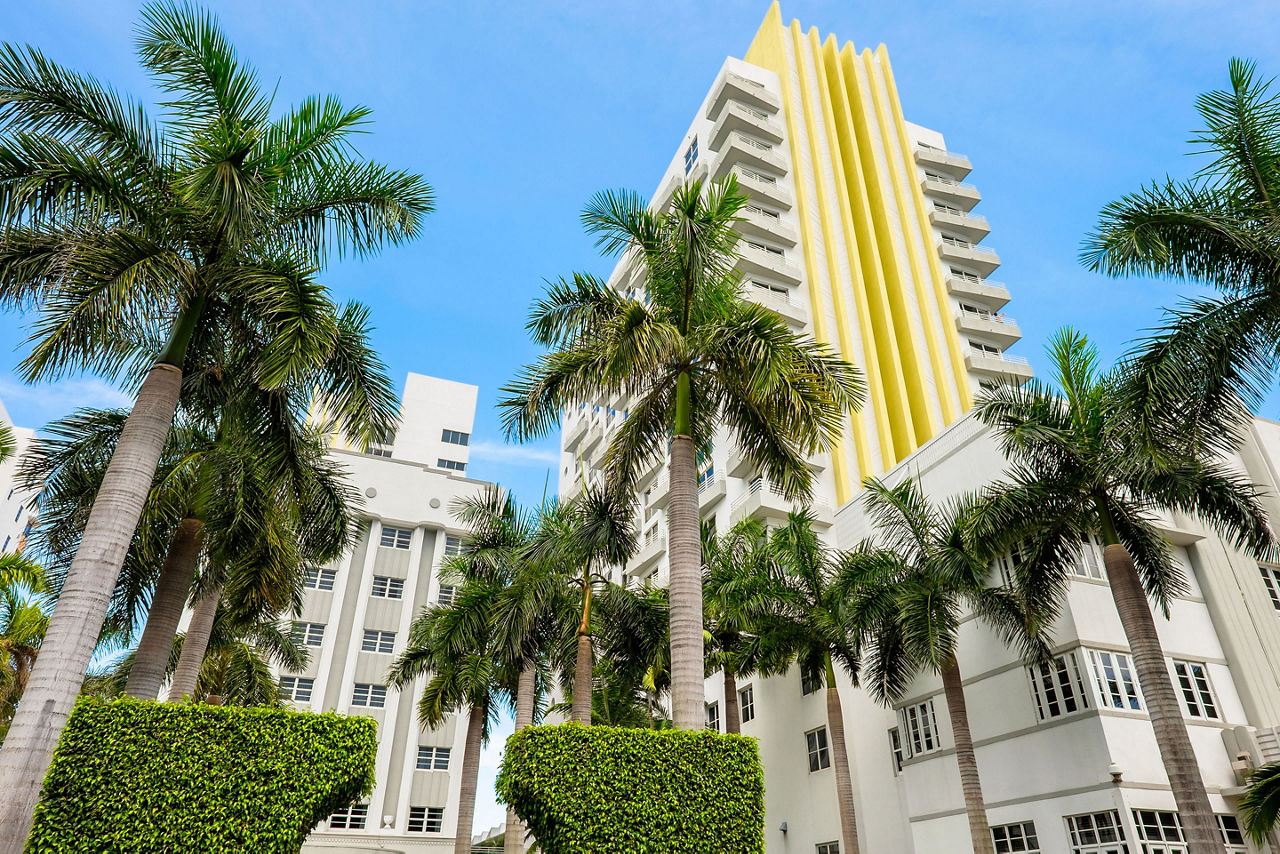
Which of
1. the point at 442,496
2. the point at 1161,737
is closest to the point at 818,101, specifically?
the point at 442,496

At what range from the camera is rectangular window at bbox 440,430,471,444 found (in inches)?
2586

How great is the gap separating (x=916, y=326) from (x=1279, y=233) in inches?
1477

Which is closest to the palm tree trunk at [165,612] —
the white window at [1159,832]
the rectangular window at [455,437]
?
the white window at [1159,832]

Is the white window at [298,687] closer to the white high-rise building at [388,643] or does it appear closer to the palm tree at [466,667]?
the white high-rise building at [388,643]

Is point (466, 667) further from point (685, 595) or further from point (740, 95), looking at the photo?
point (740, 95)

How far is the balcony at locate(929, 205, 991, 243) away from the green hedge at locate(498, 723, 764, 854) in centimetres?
5116

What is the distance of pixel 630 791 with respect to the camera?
12.1m

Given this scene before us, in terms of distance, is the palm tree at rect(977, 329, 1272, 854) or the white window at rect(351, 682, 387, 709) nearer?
the palm tree at rect(977, 329, 1272, 854)

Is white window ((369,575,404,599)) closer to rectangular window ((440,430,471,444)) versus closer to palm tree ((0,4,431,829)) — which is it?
rectangular window ((440,430,471,444))

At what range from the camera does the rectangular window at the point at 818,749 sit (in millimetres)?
30773

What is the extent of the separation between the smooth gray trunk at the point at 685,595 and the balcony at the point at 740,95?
1722 inches

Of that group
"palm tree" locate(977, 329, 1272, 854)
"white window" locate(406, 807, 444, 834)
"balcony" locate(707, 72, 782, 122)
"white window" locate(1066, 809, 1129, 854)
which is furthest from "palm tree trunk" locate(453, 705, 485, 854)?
"balcony" locate(707, 72, 782, 122)

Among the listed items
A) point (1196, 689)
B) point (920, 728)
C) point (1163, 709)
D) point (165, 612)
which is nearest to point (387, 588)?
point (920, 728)

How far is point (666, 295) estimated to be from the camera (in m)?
16.5
